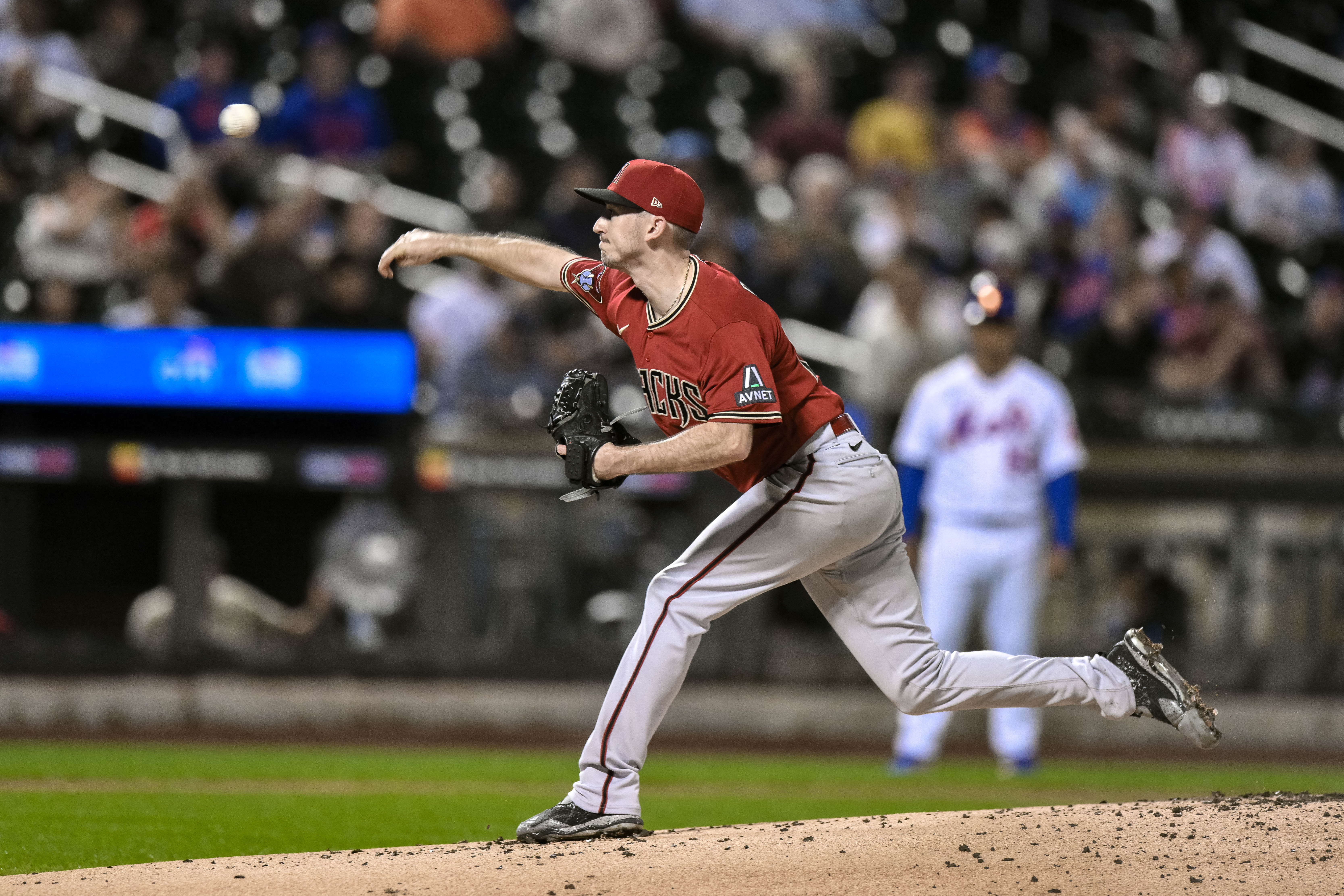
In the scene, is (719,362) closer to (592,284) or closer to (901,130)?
(592,284)

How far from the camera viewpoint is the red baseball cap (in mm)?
4434

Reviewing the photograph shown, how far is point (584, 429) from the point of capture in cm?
448

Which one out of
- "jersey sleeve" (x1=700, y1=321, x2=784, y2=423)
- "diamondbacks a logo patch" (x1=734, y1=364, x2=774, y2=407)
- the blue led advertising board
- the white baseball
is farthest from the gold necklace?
the blue led advertising board

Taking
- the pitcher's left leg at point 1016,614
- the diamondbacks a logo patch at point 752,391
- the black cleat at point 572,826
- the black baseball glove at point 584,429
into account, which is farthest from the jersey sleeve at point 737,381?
the pitcher's left leg at point 1016,614

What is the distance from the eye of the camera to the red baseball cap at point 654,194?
14.5 feet

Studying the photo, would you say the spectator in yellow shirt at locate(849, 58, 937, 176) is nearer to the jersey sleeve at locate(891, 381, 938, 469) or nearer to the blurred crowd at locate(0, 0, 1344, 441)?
the blurred crowd at locate(0, 0, 1344, 441)

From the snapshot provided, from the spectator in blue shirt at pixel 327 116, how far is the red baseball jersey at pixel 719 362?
6576mm

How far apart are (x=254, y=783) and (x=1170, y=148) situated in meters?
8.69

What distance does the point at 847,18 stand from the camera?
1388 cm

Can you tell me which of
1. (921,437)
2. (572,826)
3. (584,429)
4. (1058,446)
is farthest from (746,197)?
(572,826)

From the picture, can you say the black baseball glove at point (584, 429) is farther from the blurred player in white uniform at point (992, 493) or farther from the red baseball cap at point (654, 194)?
the blurred player in white uniform at point (992, 493)

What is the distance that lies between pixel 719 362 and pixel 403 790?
3.34 m

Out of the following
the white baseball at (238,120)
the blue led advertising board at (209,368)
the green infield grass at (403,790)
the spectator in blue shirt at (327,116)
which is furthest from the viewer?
the spectator in blue shirt at (327,116)

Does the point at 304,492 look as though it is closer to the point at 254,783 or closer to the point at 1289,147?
the point at 254,783
